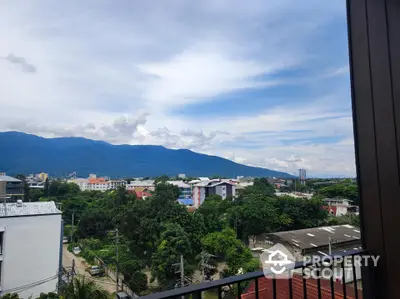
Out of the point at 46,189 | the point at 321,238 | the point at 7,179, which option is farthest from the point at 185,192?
the point at 321,238

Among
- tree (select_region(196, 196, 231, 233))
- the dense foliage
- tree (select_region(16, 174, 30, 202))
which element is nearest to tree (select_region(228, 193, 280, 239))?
the dense foliage

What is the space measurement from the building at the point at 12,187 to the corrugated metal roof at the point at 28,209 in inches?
12.6

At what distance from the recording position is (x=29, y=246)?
6.79 meters

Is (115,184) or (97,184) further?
(115,184)

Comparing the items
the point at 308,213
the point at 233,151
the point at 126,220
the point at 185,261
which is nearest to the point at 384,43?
the point at 308,213

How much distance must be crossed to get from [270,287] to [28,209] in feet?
24.7

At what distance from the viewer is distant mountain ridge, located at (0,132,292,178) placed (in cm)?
764

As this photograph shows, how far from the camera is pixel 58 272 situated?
7.52 meters

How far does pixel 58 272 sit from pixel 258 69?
25.9 feet

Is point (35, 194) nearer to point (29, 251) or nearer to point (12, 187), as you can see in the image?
point (12, 187)

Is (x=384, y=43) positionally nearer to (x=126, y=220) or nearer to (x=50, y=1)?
(x=50, y=1)

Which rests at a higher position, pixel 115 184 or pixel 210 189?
pixel 115 184

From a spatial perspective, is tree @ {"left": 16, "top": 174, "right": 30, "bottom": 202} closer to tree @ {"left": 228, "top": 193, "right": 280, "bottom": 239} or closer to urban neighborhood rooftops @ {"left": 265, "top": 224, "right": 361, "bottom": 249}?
tree @ {"left": 228, "top": 193, "right": 280, "bottom": 239}

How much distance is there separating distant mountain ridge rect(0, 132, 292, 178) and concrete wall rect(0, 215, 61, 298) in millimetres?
1413
